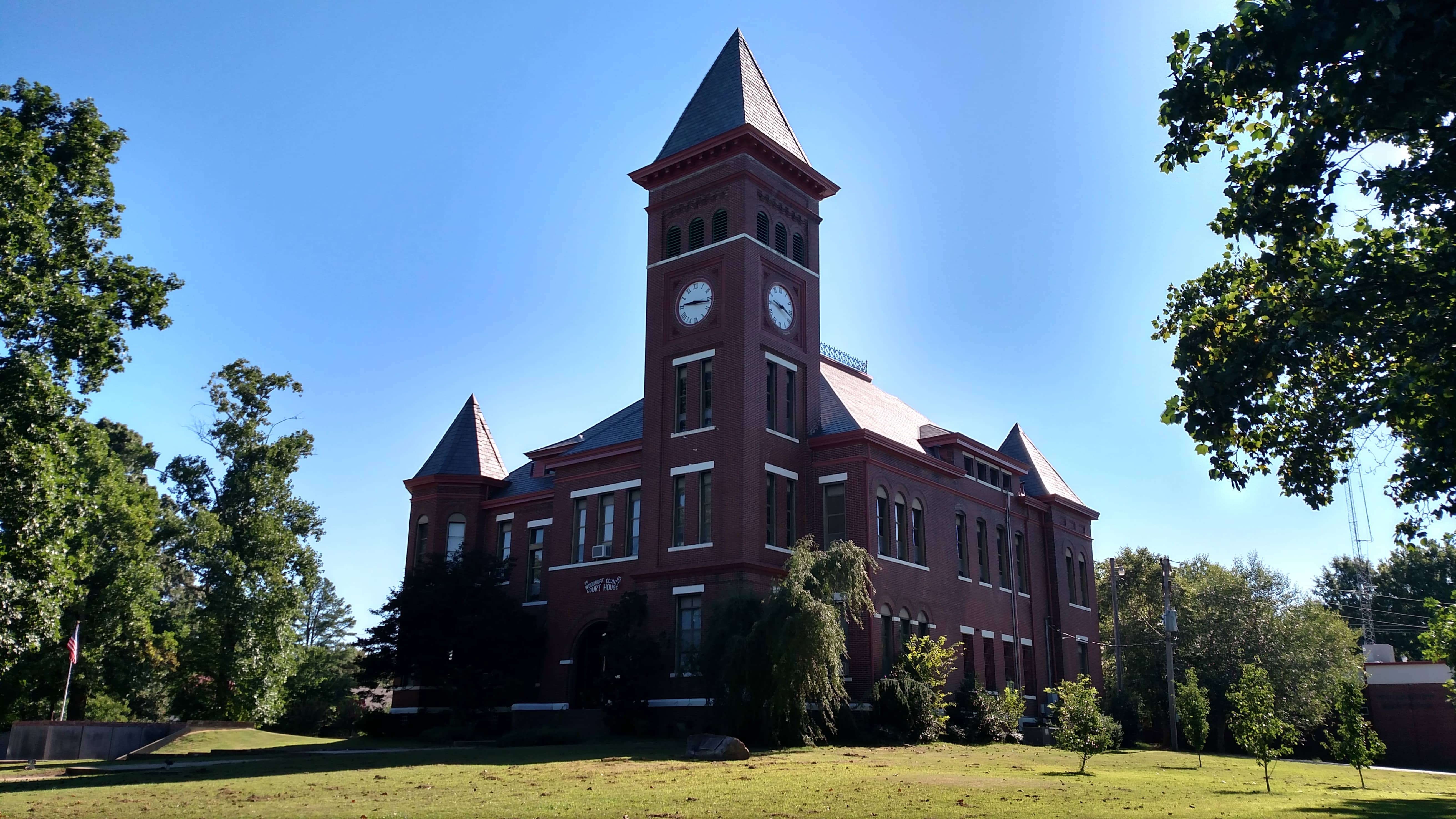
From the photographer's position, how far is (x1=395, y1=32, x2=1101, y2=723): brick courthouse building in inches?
1431

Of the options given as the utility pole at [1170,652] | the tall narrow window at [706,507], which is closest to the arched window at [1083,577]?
the utility pole at [1170,652]

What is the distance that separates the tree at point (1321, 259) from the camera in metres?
12.9

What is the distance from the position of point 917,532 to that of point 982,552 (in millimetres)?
6448

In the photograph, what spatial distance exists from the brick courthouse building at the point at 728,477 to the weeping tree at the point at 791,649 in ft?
10.6

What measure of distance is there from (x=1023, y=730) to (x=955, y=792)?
2720 cm

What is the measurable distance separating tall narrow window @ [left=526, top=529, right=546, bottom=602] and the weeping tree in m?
14.1

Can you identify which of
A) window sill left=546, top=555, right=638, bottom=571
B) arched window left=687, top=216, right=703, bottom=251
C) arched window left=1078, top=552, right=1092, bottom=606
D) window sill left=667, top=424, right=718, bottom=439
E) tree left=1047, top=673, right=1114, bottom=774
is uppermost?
arched window left=687, top=216, right=703, bottom=251

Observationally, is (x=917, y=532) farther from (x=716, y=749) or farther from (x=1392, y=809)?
(x=1392, y=809)

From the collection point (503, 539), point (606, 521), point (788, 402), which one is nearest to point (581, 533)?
point (606, 521)

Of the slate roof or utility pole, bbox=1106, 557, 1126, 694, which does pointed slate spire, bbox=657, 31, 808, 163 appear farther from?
utility pole, bbox=1106, 557, 1126, 694

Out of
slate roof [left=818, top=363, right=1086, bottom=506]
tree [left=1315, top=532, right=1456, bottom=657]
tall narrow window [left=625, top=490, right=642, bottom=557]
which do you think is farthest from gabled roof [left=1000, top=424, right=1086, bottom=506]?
tree [left=1315, top=532, right=1456, bottom=657]

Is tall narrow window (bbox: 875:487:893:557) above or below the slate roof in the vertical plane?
below

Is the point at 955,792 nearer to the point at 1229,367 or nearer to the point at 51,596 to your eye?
the point at 1229,367

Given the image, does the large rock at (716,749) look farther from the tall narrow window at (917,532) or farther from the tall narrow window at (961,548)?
the tall narrow window at (961,548)
